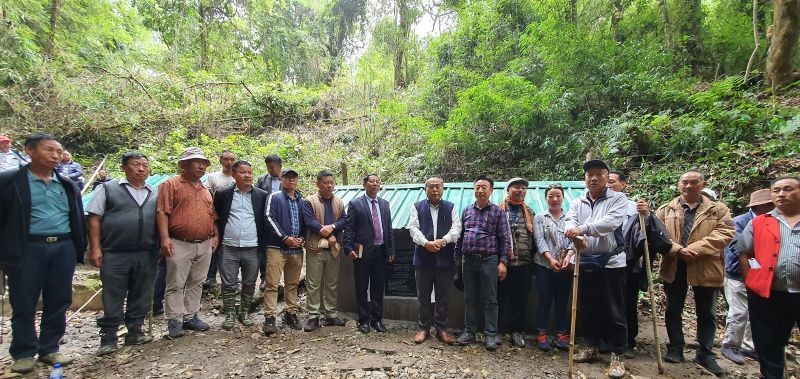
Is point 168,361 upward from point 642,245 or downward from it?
downward

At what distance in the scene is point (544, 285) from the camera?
427cm

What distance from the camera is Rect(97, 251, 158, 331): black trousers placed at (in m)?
→ 3.88

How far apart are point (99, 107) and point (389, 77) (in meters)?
11.8

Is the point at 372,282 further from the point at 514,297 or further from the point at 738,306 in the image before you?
the point at 738,306

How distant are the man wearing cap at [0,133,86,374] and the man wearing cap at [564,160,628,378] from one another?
204 inches

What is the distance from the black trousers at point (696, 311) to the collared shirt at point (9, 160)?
28.7 ft

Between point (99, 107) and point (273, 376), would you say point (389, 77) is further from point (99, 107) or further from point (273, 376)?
point (273, 376)

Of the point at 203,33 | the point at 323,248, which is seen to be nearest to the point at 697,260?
the point at 323,248

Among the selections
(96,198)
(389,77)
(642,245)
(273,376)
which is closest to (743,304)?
(642,245)

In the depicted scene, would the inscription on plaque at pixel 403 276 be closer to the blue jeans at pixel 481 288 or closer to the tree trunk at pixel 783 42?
the blue jeans at pixel 481 288

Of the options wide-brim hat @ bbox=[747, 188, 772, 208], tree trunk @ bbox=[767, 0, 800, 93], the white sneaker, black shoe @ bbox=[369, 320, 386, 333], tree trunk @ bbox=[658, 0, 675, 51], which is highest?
tree trunk @ bbox=[658, 0, 675, 51]

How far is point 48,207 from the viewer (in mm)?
3514

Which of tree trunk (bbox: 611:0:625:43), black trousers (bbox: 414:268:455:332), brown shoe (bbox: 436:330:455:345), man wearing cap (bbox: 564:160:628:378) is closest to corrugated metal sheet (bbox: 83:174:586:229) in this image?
man wearing cap (bbox: 564:160:628:378)

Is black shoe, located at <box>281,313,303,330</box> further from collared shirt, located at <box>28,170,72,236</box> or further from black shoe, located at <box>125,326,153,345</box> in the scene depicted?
collared shirt, located at <box>28,170,72,236</box>
